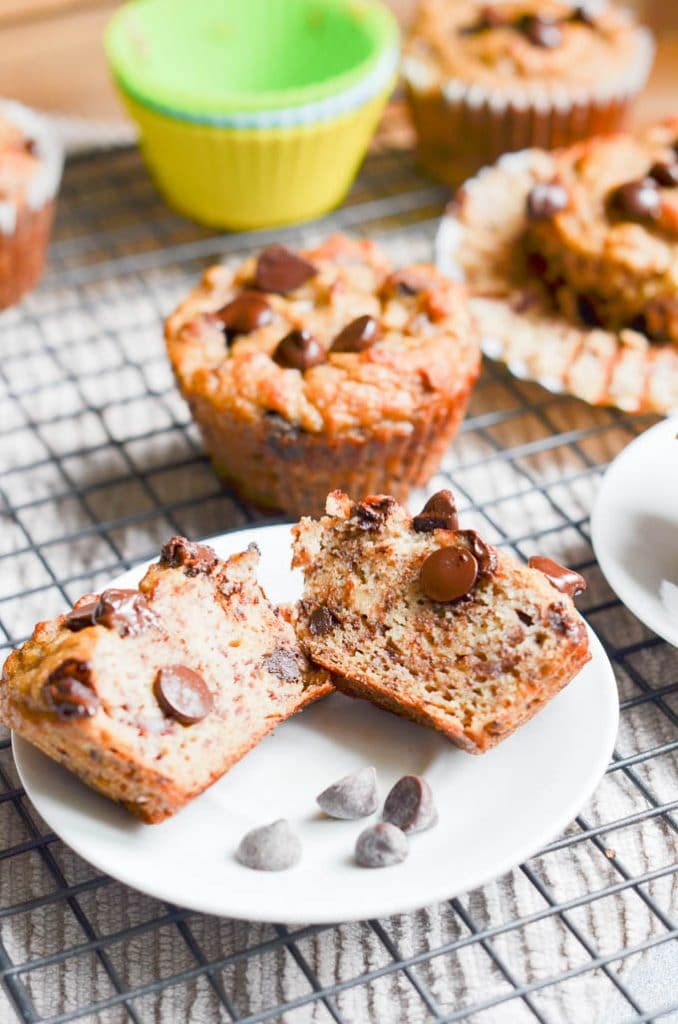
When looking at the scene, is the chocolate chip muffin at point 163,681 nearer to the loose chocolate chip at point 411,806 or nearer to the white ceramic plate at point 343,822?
the white ceramic plate at point 343,822

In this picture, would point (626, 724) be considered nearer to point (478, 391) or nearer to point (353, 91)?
point (478, 391)

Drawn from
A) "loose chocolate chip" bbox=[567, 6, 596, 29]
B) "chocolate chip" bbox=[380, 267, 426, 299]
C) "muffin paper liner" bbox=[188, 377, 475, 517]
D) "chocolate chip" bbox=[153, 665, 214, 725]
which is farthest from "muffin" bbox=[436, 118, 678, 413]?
"chocolate chip" bbox=[153, 665, 214, 725]

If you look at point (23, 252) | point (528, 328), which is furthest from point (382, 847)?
point (23, 252)

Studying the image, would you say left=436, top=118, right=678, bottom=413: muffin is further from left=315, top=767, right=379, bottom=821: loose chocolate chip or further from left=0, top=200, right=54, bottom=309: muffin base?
left=315, top=767, right=379, bottom=821: loose chocolate chip

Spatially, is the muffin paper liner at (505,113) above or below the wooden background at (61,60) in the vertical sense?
above

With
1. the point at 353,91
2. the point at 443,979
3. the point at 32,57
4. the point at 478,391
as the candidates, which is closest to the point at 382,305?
the point at 478,391

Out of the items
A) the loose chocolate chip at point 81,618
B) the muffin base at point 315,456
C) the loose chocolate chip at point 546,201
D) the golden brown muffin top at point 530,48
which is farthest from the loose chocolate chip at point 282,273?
the golden brown muffin top at point 530,48
